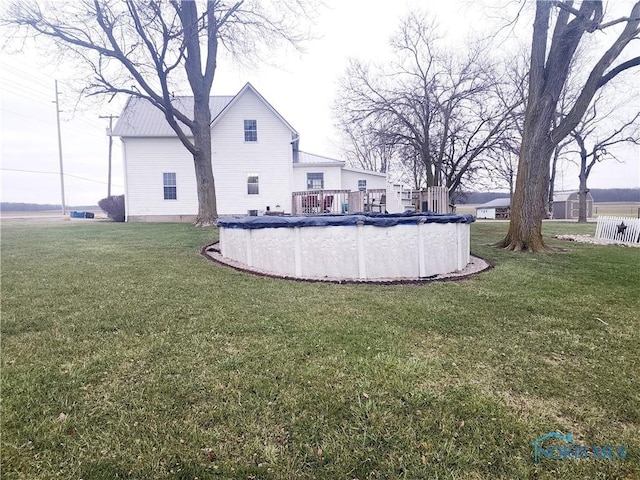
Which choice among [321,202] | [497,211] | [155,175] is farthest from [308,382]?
[497,211]

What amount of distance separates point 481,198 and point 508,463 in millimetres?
85856

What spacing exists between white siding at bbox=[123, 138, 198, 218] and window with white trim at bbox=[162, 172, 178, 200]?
0.49ft

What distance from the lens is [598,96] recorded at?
2458 centimetres

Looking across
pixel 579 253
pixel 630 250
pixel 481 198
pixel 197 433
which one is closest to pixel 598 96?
pixel 630 250

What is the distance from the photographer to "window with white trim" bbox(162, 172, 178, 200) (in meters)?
18.7

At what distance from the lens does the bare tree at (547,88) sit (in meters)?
8.28

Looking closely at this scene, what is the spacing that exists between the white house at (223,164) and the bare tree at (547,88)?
39.7 feet

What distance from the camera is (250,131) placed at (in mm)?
18672

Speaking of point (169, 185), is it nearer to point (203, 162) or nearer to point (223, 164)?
point (223, 164)

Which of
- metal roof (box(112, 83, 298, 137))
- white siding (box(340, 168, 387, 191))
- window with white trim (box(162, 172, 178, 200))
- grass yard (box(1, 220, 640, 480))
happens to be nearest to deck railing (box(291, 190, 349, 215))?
metal roof (box(112, 83, 298, 137))

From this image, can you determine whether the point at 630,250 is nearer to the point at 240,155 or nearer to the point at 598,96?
the point at 240,155

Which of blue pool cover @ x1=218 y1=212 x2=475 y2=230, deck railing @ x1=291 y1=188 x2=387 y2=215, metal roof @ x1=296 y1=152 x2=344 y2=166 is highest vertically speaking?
metal roof @ x1=296 y1=152 x2=344 y2=166

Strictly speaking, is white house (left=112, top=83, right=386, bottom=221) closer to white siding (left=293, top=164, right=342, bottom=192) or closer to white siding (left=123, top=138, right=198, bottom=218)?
white siding (left=123, top=138, right=198, bottom=218)

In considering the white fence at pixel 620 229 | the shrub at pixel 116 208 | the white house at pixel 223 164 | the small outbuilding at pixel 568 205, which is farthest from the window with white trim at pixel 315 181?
the small outbuilding at pixel 568 205
